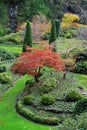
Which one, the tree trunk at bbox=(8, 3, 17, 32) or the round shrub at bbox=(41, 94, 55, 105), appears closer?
the round shrub at bbox=(41, 94, 55, 105)

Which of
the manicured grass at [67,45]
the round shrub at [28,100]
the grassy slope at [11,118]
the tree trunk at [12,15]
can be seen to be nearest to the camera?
the grassy slope at [11,118]

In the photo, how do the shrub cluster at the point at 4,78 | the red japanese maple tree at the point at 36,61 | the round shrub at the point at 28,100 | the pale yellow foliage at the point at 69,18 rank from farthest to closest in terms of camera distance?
1. the pale yellow foliage at the point at 69,18
2. the shrub cluster at the point at 4,78
3. the red japanese maple tree at the point at 36,61
4. the round shrub at the point at 28,100

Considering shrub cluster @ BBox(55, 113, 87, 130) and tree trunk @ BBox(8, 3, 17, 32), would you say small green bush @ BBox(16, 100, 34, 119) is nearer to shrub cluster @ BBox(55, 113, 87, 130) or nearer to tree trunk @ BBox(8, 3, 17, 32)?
shrub cluster @ BBox(55, 113, 87, 130)

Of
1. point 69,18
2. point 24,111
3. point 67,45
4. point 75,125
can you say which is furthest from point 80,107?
point 69,18

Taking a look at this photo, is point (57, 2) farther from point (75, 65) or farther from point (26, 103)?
point (26, 103)

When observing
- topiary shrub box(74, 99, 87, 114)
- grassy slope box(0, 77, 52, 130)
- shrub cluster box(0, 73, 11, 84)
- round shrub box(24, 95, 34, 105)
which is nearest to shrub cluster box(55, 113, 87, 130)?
topiary shrub box(74, 99, 87, 114)

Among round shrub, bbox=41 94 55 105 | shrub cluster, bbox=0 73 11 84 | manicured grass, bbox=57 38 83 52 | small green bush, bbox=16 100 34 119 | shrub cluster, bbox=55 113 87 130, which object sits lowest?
small green bush, bbox=16 100 34 119

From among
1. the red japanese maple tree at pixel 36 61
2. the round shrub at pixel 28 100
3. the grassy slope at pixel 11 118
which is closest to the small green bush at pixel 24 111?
the grassy slope at pixel 11 118

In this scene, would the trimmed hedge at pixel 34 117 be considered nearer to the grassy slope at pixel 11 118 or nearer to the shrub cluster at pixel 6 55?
the grassy slope at pixel 11 118

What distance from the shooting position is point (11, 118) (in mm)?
34438

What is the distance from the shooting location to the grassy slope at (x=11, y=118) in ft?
107

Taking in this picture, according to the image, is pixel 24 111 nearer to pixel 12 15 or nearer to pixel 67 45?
pixel 67 45

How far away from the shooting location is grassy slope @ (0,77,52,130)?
3268cm

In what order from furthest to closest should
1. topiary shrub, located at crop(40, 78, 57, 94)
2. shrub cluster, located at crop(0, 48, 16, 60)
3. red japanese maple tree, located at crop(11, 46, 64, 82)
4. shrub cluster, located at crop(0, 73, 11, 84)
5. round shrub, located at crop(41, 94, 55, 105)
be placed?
shrub cluster, located at crop(0, 48, 16, 60), shrub cluster, located at crop(0, 73, 11, 84), red japanese maple tree, located at crop(11, 46, 64, 82), topiary shrub, located at crop(40, 78, 57, 94), round shrub, located at crop(41, 94, 55, 105)
